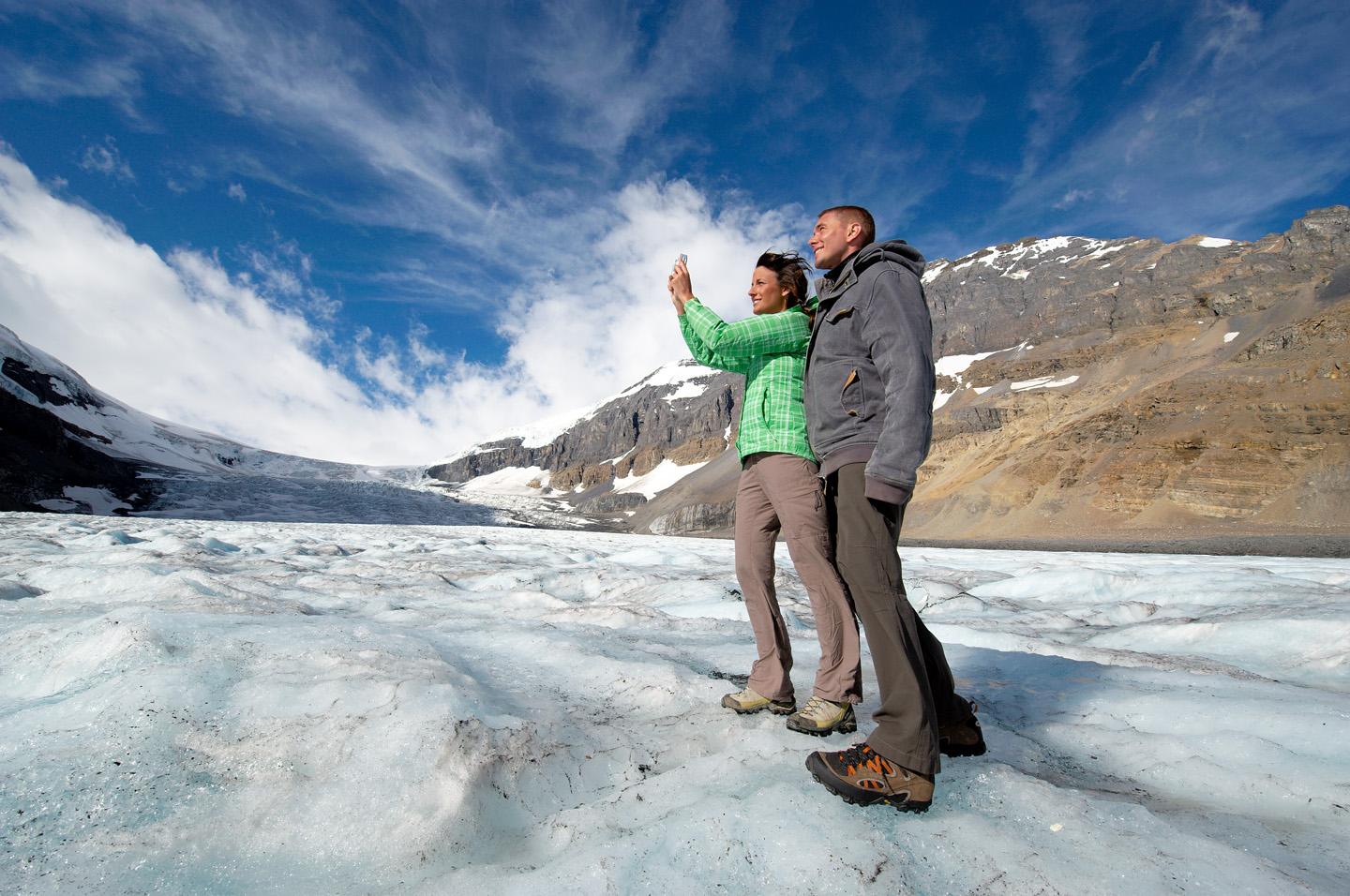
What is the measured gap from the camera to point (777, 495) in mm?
2742

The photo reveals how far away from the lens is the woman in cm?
261

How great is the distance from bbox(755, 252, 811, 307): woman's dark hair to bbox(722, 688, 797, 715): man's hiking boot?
1939 mm

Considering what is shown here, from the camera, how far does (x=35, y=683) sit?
254cm

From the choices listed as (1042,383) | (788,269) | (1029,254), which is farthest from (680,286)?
(1029,254)

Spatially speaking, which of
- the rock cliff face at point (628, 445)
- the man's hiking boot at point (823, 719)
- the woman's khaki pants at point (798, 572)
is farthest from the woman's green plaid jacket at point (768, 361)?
the rock cliff face at point (628, 445)

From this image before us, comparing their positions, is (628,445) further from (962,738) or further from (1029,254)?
(962,738)

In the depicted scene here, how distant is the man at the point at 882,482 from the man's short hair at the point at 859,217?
104mm

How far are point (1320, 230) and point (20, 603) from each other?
323 ft

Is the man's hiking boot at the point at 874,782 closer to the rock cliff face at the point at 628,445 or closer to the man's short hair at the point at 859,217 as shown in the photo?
the man's short hair at the point at 859,217

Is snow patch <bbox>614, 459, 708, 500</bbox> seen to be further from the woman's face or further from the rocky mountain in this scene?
the woman's face

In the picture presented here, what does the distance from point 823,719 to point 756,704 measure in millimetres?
351

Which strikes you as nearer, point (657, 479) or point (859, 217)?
point (859, 217)

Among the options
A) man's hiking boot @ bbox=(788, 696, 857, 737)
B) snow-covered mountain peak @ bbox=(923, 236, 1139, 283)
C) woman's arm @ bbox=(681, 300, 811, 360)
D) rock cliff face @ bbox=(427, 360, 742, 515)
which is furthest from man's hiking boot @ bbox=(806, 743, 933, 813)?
rock cliff face @ bbox=(427, 360, 742, 515)

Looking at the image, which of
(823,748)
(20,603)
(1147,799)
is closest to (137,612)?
(20,603)
